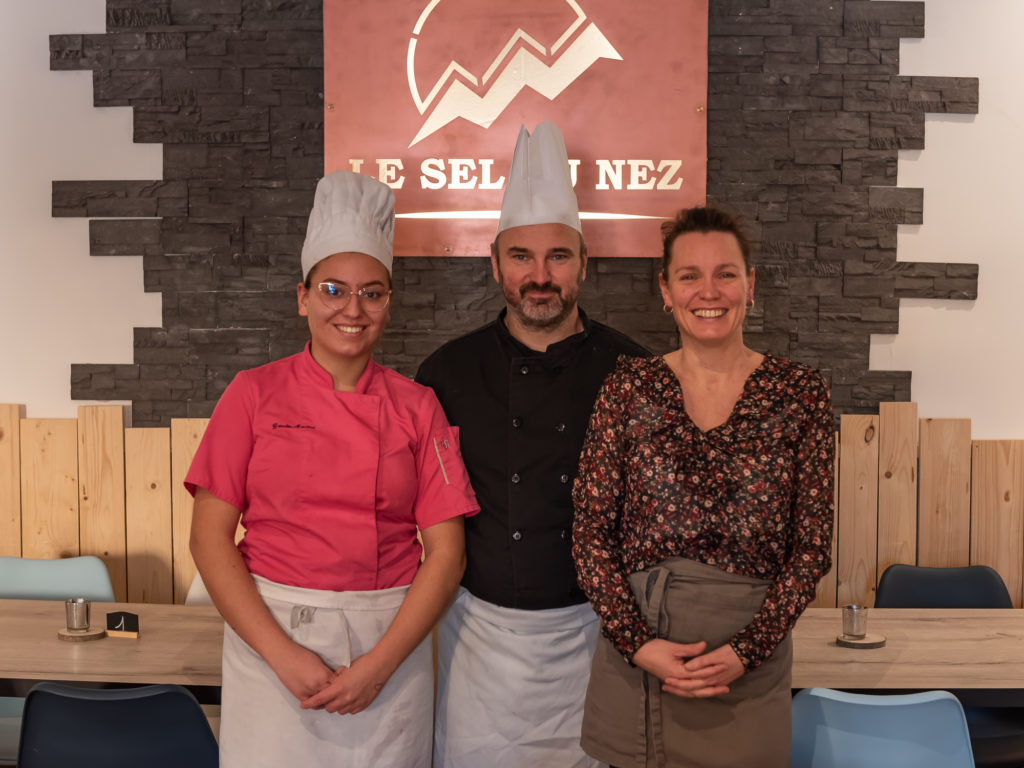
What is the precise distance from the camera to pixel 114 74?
311 centimetres

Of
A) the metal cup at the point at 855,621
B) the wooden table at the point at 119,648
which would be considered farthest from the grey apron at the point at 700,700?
the wooden table at the point at 119,648

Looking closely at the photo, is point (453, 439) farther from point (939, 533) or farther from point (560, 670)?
point (939, 533)

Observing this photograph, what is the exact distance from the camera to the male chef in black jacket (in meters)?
1.91

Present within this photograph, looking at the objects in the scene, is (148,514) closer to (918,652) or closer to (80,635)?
(80,635)

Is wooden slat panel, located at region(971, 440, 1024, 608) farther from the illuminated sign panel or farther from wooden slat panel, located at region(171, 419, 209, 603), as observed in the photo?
wooden slat panel, located at region(171, 419, 209, 603)

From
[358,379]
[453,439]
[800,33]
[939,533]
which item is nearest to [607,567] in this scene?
[453,439]

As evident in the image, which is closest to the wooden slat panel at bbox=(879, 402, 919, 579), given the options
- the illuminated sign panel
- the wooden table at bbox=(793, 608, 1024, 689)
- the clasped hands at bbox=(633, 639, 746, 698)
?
the wooden table at bbox=(793, 608, 1024, 689)

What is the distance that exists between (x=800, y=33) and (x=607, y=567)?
87.6 inches

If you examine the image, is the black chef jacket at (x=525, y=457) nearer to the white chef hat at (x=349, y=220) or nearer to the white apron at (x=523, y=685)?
the white apron at (x=523, y=685)

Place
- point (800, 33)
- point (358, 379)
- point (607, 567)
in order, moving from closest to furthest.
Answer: point (607, 567) < point (358, 379) < point (800, 33)

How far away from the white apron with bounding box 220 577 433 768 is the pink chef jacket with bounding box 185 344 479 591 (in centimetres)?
4

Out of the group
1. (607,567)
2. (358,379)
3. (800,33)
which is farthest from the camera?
(800,33)

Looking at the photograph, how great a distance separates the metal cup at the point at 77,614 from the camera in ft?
7.59

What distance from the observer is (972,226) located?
3098 mm
